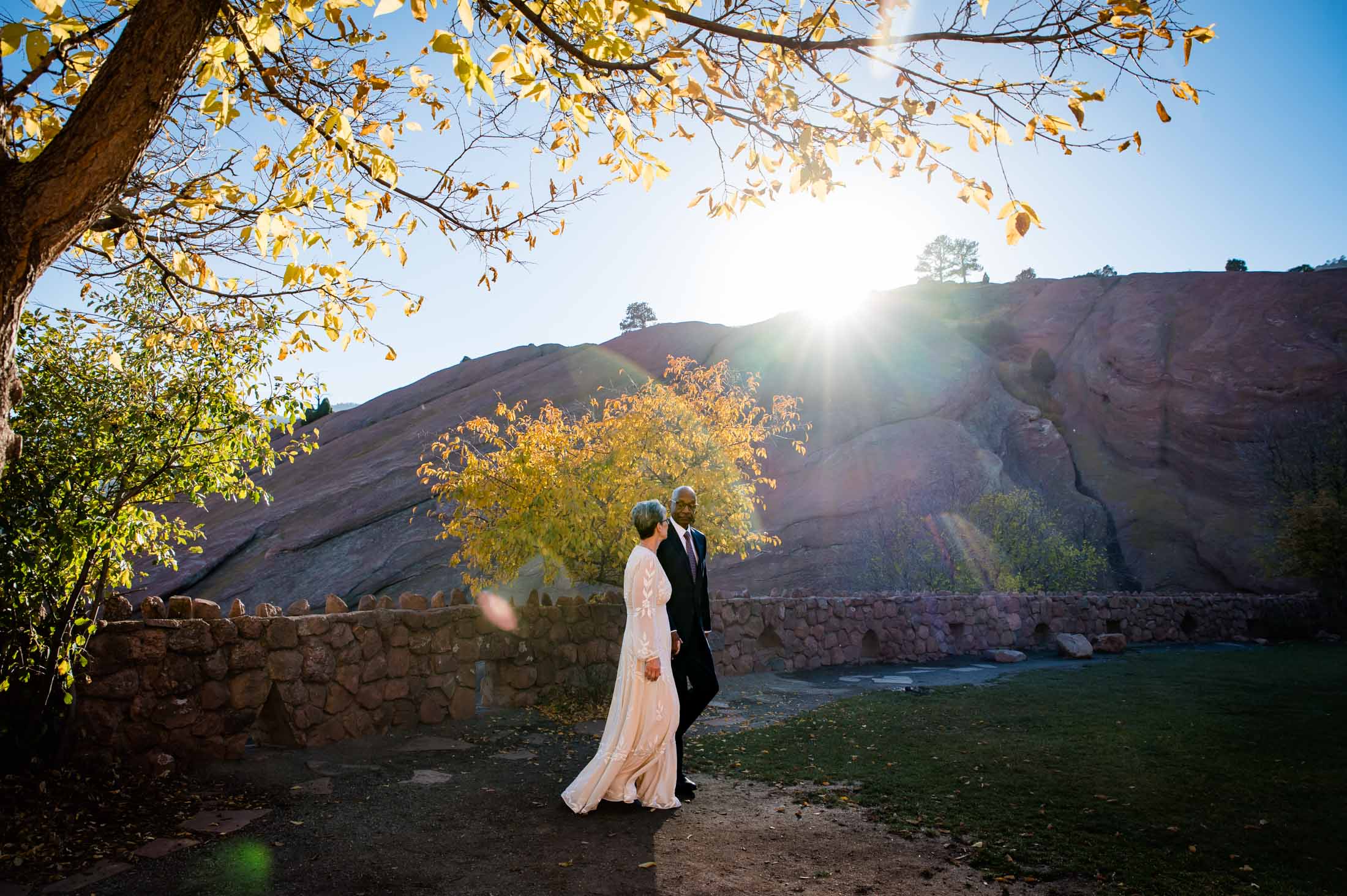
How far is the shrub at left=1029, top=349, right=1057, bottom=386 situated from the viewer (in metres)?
39.1

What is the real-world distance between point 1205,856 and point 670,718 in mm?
3116

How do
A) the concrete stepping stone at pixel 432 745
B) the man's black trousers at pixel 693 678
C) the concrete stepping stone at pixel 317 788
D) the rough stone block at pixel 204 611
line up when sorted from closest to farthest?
the concrete stepping stone at pixel 317 788 < the man's black trousers at pixel 693 678 < the rough stone block at pixel 204 611 < the concrete stepping stone at pixel 432 745

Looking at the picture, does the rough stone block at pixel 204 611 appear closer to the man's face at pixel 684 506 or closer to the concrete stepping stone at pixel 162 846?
the concrete stepping stone at pixel 162 846

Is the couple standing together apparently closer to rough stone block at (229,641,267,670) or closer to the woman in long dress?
the woman in long dress

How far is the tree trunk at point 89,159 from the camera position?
3.14 metres

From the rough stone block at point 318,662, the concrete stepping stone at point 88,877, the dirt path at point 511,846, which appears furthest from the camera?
the rough stone block at point 318,662

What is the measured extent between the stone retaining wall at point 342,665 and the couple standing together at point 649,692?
9.34ft

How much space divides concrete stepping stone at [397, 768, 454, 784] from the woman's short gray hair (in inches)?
103

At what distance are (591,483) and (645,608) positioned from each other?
543cm

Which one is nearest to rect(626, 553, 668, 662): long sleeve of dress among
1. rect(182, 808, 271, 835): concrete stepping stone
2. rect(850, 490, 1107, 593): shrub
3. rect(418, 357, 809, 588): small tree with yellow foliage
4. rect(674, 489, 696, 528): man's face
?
rect(674, 489, 696, 528): man's face

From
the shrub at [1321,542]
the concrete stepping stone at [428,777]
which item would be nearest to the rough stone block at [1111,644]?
the shrub at [1321,542]

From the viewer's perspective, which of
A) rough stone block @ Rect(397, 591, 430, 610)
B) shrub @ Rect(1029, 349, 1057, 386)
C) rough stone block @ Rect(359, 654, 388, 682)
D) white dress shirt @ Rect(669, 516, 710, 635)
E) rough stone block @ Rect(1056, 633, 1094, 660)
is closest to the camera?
white dress shirt @ Rect(669, 516, 710, 635)

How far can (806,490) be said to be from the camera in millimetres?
30078

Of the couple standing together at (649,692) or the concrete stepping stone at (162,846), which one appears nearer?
the concrete stepping stone at (162,846)
